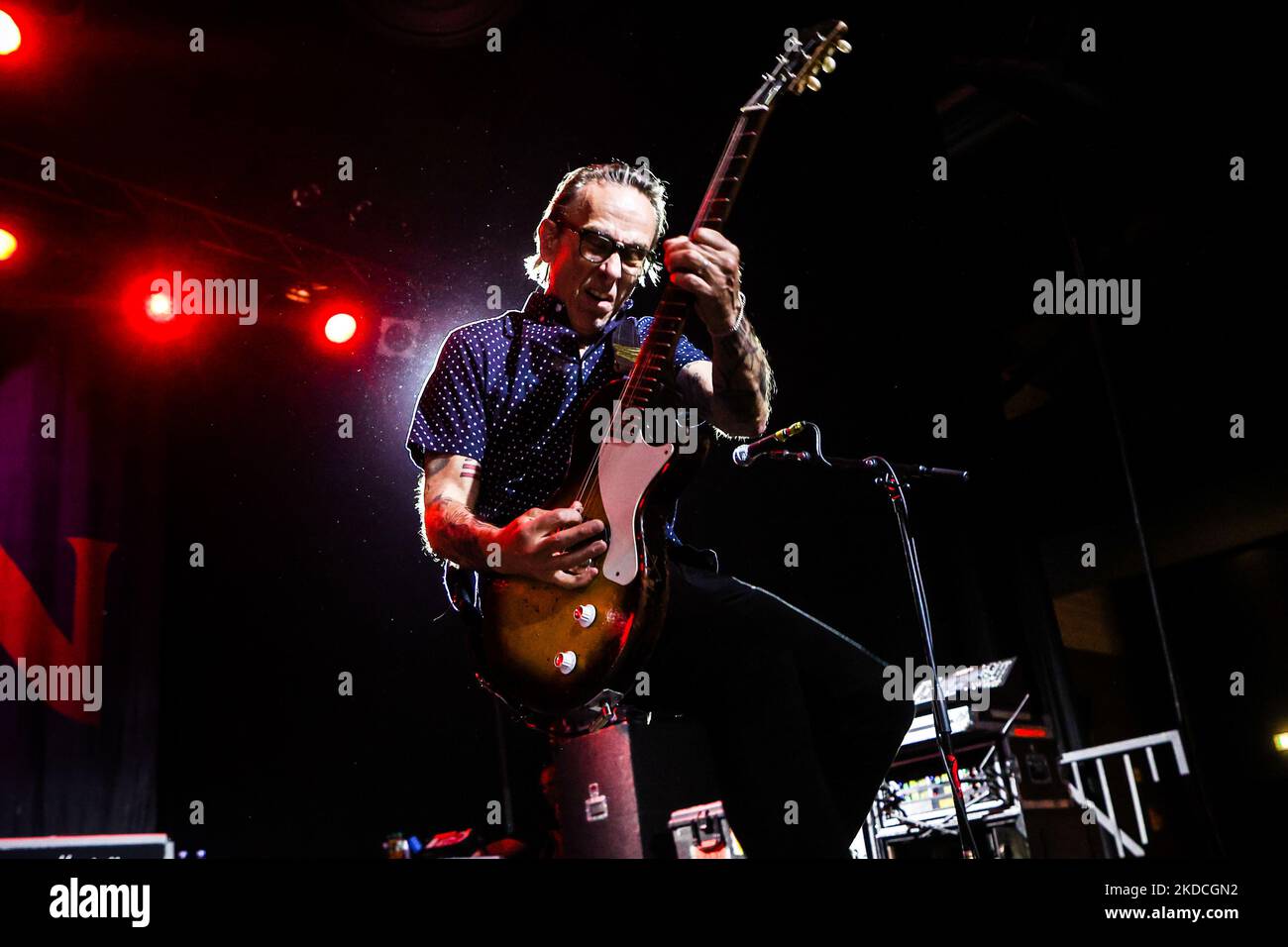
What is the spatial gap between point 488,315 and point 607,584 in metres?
1.81

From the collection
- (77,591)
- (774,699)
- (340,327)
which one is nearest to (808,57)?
(774,699)

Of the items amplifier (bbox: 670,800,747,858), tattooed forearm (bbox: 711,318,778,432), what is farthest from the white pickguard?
amplifier (bbox: 670,800,747,858)

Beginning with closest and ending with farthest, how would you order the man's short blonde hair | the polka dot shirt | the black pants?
the black pants, the polka dot shirt, the man's short blonde hair

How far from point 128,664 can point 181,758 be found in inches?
22.5

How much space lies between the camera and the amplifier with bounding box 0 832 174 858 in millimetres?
2691

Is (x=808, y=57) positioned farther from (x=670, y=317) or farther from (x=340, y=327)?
(x=340, y=327)

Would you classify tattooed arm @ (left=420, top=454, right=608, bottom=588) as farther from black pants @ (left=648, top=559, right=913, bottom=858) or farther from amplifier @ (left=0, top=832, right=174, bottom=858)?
amplifier @ (left=0, top=832, right=174, bottom=858)

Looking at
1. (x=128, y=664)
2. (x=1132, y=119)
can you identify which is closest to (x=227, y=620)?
(x=128, y=664)

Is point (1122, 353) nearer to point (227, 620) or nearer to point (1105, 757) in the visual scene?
point (1105, 757)

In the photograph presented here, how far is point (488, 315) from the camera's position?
11.3ft

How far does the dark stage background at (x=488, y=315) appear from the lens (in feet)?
11.8

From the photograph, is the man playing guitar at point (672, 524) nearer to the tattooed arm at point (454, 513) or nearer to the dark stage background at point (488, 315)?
the tattooed arm at point (454, 513)
